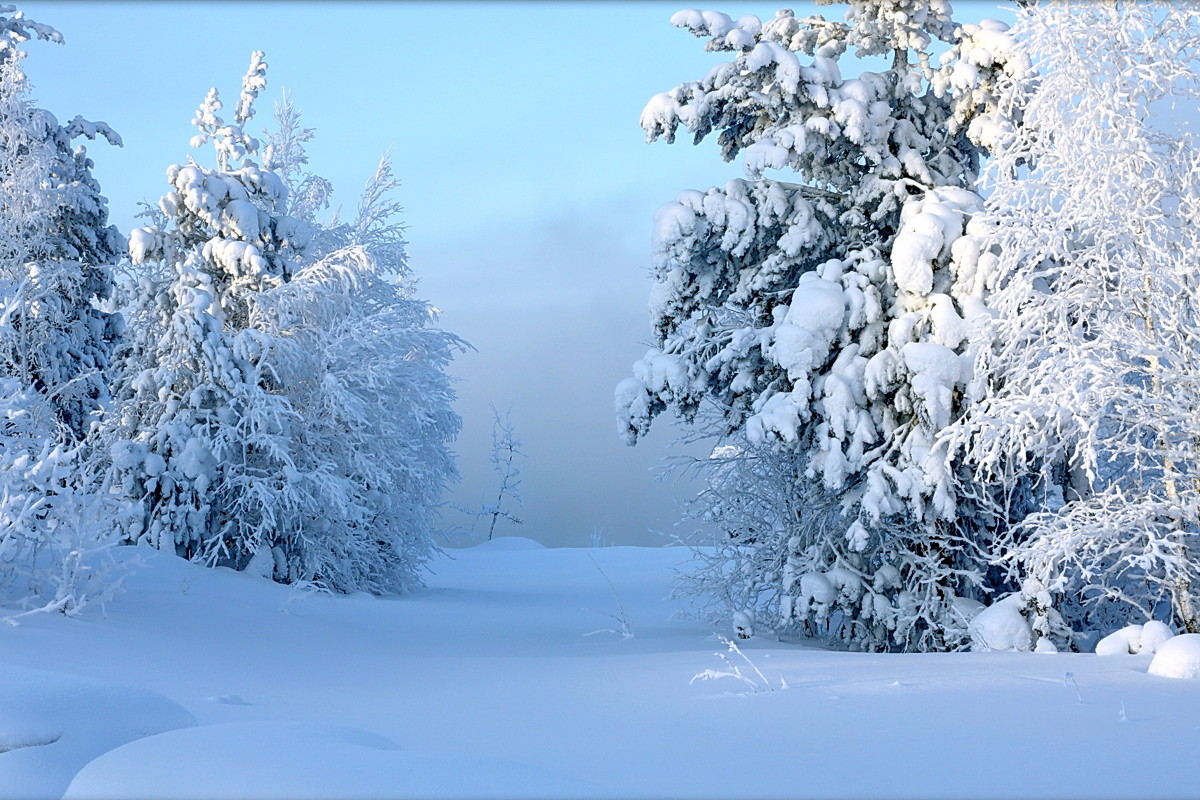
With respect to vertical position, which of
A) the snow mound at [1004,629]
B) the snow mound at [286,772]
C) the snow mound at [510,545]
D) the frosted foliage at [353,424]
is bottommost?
the snow mound at [510,545]

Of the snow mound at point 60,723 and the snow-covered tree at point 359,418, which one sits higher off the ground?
the snow-covered tree at point 359,418

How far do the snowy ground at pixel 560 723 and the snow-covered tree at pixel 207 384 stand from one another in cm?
543

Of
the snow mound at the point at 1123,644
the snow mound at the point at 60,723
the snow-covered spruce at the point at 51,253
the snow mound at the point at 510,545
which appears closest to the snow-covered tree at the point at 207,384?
the snow-covered spruce at the point at 51,253

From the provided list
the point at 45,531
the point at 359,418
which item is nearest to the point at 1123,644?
the point at 45,531

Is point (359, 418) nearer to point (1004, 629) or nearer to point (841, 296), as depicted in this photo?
point (841, 296)

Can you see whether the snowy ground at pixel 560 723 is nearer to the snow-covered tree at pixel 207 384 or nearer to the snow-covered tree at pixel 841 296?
the snow-covered tree at pixel 841 296

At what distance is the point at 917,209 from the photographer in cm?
1065

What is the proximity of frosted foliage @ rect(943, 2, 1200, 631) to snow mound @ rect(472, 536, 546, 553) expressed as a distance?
1089 inches

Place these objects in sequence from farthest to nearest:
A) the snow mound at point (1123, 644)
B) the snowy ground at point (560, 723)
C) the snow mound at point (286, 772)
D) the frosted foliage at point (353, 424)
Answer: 1. the frosted foliage at point (353, 424)
2. the snow mound at point (1123, 644)
3. the snowy ground at point (560, 723)
4. the snow mound at point (286, 772)

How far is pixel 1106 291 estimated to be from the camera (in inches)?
348

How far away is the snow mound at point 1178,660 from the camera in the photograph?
641 cm

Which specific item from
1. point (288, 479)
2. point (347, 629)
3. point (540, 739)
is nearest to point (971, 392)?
point (540, 739)

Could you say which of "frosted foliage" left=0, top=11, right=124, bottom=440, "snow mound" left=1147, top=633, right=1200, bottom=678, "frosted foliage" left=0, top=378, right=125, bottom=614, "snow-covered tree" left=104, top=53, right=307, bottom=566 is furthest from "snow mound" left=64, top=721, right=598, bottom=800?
"frosted foliage" left=0, top=11, right=124, bottom=440

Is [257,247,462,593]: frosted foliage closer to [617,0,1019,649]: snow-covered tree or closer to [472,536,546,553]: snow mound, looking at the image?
[617,0,1019,649]: snow-covered tree
